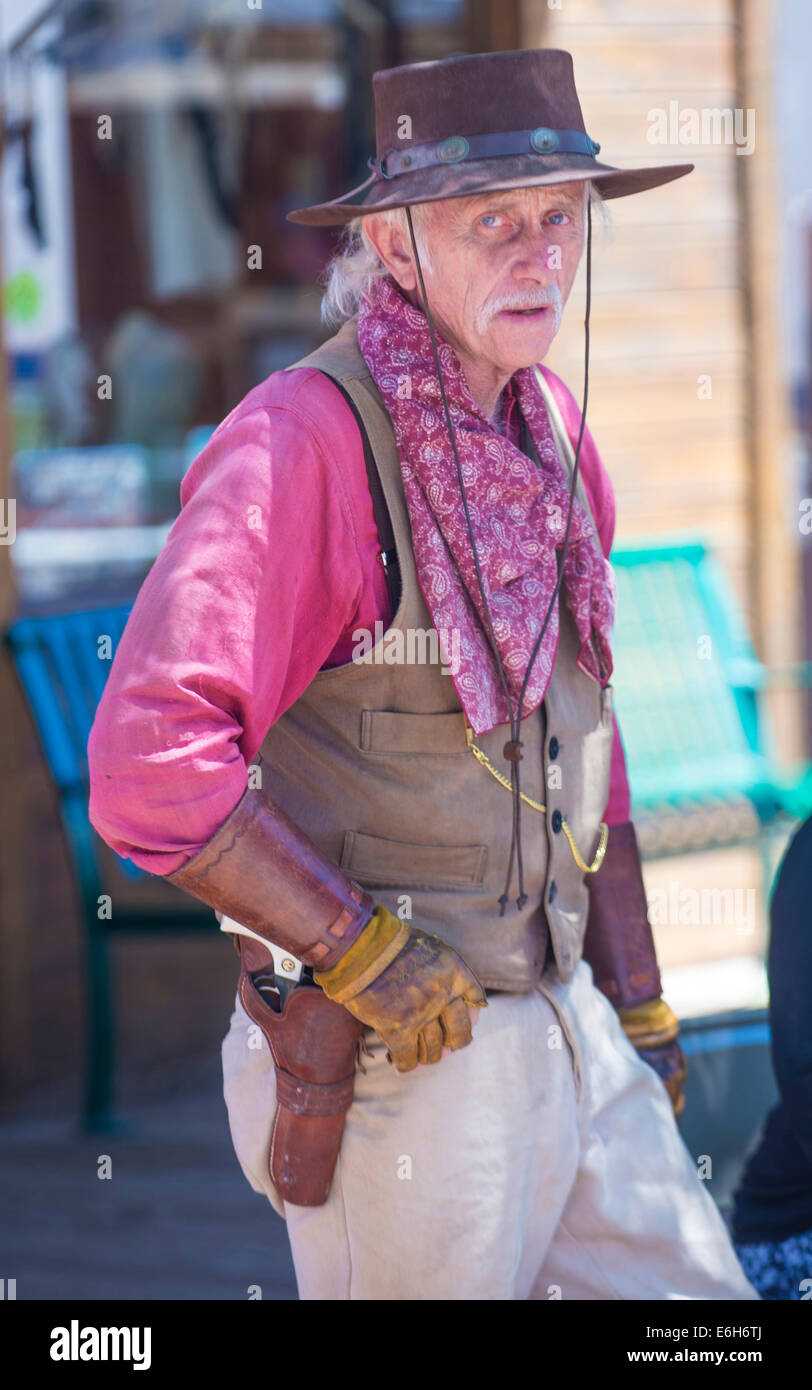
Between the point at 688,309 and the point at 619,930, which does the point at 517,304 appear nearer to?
the point at 619,930

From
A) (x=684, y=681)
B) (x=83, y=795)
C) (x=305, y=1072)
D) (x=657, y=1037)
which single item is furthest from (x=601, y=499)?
(x=684, y=681)

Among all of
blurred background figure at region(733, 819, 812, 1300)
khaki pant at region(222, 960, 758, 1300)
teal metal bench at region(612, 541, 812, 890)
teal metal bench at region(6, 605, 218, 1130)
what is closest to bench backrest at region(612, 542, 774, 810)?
teal metal bench at region(612, 541, 812, 890)

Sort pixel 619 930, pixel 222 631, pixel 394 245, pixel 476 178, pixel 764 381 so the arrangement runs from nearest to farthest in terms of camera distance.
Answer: pixel 222 631
pixel 476 178
pixel 394 245
pixel 619 930
pixel 764 381

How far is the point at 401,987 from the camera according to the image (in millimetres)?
1635

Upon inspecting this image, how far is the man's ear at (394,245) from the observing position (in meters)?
1.82

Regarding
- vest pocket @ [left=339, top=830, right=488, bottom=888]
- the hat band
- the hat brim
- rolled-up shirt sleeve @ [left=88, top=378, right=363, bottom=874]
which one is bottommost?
vest pocket @ [left=339, top=830, right=488, bottom=888]

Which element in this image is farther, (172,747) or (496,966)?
(496,966)

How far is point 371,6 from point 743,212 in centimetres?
187

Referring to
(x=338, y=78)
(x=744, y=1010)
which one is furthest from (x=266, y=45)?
(x=744, y=1010)

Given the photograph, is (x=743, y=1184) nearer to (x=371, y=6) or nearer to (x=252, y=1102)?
(x=252, y=1102)

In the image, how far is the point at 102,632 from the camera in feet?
12.6

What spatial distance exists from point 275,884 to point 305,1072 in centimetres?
23

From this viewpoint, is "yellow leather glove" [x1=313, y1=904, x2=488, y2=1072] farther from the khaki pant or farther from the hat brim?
the hat brim

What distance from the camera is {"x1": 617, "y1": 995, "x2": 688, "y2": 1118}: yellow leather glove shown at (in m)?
2.11
